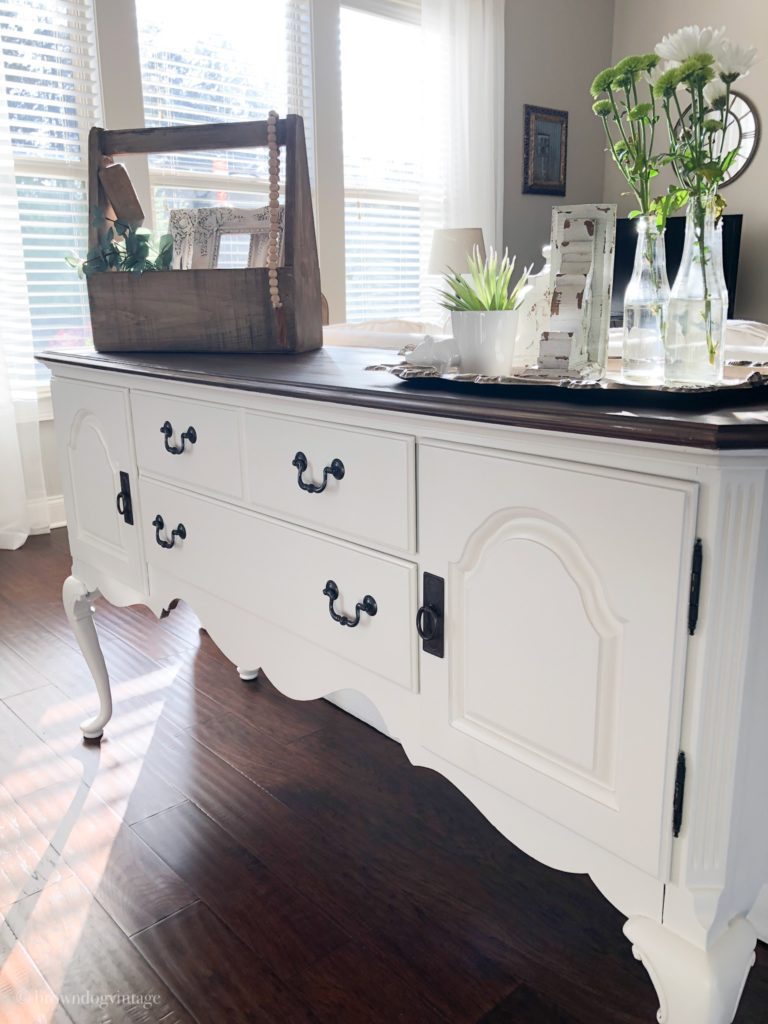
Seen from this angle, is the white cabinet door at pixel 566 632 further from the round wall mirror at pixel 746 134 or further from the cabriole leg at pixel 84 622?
the round wall mirror at pixel 746 134

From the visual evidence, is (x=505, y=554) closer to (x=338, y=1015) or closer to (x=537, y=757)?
(x=537, y=757)

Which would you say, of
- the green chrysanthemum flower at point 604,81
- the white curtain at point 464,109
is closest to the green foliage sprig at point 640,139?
the green chrysanthemum flower at point 604,81

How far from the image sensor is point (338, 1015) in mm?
1154

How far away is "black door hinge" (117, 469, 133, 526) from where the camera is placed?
1.56 metres

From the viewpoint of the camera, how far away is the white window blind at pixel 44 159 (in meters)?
3.38

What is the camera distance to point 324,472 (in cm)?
108

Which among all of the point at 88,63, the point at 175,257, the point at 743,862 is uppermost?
the point at 88,63

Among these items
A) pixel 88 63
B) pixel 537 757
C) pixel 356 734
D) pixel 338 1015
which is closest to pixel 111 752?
pixel 356 734

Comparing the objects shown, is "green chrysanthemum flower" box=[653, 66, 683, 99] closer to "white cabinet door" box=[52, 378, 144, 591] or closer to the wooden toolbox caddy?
the wooden toolbox caddy

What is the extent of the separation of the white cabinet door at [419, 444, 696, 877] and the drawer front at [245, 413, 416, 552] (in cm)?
4

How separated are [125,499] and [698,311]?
3.55 ft

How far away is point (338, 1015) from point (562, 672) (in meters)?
0.66

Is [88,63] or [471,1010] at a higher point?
[88,63]

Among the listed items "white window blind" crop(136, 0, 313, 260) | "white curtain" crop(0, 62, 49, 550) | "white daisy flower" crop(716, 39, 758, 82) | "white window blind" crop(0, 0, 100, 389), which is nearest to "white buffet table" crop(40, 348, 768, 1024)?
"white daisy flower" crop(716, 39, 758, 82)
